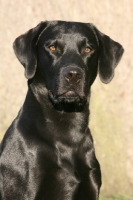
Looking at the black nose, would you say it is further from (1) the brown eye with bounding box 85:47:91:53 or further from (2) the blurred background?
(2) the blurred background

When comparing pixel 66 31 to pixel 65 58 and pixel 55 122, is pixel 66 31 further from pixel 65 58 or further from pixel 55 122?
pixel 55 122

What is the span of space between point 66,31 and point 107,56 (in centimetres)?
52

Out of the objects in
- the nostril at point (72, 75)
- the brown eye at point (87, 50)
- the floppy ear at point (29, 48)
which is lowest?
the nostril at point (72, 75)

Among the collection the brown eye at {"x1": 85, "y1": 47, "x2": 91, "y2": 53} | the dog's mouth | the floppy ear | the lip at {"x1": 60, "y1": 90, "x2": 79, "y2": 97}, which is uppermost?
the floppy ear

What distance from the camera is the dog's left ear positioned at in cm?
695

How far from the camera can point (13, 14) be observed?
33.6 feet

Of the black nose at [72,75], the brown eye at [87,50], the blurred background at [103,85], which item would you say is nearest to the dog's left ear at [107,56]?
the brown eye at [87,50]

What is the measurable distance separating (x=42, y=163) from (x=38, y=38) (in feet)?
4.15

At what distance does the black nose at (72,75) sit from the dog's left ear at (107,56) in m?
0.58

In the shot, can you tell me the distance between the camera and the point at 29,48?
6.71 meters

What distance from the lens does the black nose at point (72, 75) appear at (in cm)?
638

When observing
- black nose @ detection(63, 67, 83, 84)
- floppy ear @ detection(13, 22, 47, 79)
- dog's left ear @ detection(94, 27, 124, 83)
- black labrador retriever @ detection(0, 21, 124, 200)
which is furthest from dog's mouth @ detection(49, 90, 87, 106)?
dog's left ear @ detection(94, 27, 124, 83)

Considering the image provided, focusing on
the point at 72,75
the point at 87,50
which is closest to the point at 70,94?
the point at 72,75

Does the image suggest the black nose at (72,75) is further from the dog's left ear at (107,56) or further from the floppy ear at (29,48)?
the dog's left ear at (107,56)
